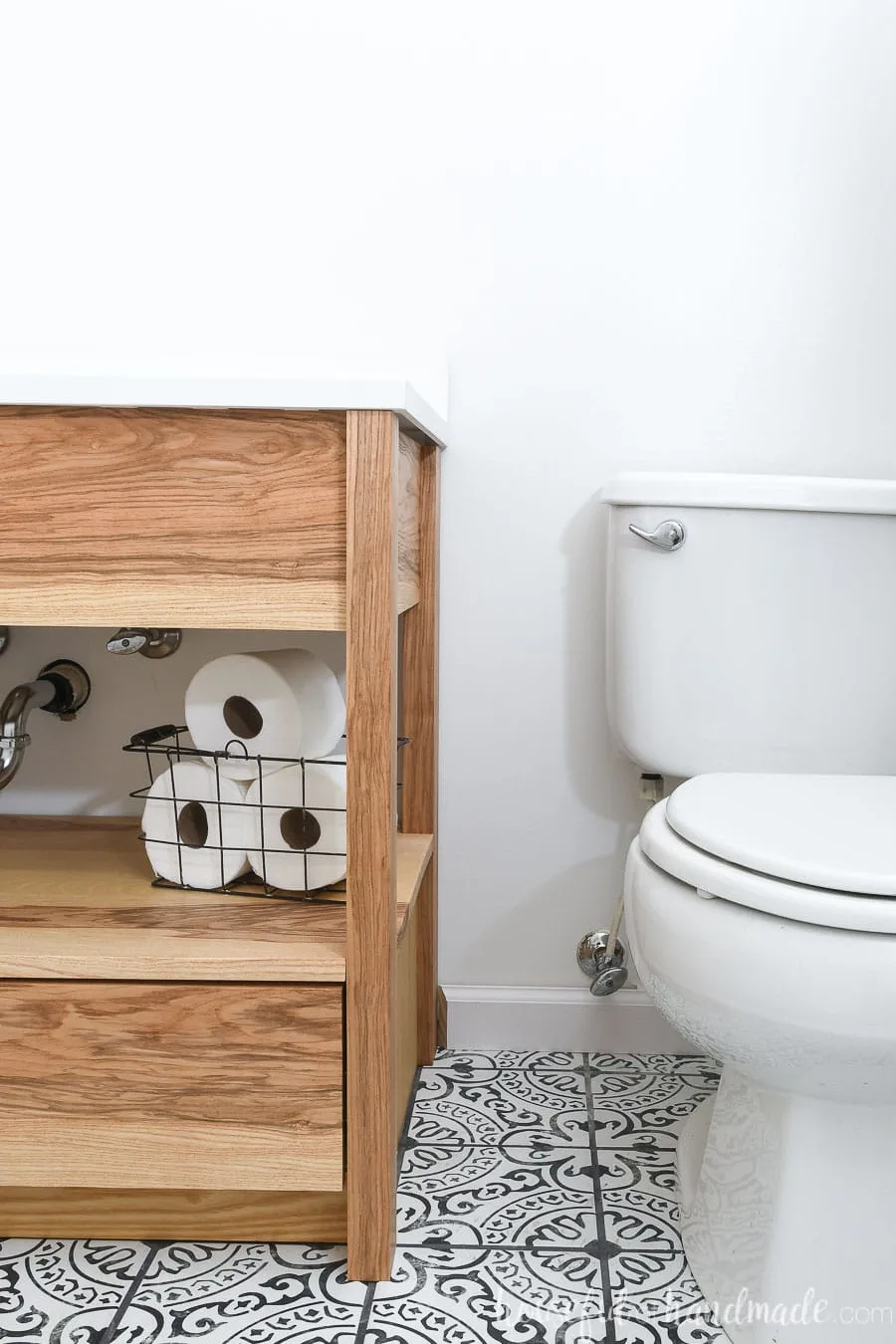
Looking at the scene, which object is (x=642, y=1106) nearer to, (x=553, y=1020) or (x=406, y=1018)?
(x=553, y=1020)

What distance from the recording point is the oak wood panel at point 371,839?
96 cm

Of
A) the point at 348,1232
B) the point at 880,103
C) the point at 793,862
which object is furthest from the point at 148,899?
the point at 880,103

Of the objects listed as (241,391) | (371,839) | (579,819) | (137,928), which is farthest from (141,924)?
(579,819)

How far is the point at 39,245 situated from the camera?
146 cm

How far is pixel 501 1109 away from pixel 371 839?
1.75 feet

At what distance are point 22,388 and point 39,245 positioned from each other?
0.60 meters

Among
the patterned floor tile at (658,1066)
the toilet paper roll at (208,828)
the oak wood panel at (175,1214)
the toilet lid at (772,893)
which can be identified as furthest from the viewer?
the patterned floor tile at (658,1066)

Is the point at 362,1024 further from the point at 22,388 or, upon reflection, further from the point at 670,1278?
the point at 22,388

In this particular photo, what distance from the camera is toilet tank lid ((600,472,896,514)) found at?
4.17 ft

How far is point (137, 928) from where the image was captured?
1.09 meters

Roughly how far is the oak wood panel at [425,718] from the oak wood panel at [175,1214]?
359 millimetres

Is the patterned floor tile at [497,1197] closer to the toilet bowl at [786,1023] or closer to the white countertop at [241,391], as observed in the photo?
Answer: the toilet bowl at [786,1023]

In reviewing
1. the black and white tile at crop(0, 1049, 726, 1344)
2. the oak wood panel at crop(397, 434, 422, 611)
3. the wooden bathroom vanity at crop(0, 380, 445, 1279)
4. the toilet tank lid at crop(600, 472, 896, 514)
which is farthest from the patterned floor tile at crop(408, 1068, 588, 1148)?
the toilet tank lid at crop(600, 472, 896, 514)

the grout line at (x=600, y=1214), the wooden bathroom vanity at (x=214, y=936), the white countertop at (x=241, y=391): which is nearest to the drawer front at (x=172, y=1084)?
the wooden bathroom vanity at (x=214, y=936)
